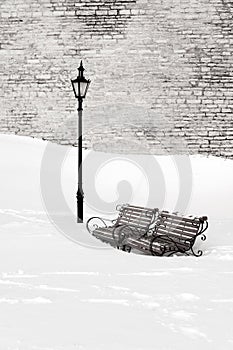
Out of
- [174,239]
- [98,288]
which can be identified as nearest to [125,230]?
[174,239]

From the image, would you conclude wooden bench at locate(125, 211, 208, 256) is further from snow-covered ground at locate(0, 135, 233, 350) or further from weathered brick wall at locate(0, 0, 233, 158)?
weathered brick wall at locate(0, 0, 233, 158)

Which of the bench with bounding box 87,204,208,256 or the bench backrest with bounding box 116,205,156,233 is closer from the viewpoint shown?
the bench with bounding box 87,204,208,256

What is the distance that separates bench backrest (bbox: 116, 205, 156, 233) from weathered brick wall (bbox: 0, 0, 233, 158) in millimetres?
6429

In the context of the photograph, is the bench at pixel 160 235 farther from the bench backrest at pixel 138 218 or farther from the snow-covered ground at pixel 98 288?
the snow-covered ground at pixel 98 288

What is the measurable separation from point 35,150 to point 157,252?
8.04 metres

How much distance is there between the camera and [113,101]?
1402cm

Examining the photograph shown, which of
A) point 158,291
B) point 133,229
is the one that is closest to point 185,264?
point 158,291

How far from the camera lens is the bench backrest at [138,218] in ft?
22.3

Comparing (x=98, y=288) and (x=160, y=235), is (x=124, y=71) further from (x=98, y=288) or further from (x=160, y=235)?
(x=98, y=288)

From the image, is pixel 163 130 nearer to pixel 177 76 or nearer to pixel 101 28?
pixel 177 76

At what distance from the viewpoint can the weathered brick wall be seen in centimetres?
1383

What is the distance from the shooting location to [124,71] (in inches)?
551

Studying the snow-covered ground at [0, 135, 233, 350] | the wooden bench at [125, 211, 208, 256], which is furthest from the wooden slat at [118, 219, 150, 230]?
the snow-covered ground at [0, 135, 233, 350]

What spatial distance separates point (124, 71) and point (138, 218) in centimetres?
779
